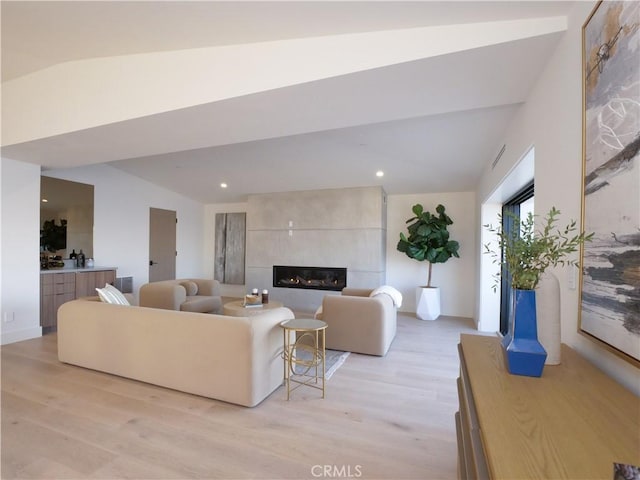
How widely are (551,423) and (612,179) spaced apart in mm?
837

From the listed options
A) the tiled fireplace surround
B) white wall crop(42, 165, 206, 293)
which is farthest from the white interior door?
the tiled fireplace surround

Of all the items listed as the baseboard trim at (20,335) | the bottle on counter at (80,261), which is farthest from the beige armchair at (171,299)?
the bottle on counter at (80,261)

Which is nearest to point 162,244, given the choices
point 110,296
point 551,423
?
point 110,296

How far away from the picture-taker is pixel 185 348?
105 inches

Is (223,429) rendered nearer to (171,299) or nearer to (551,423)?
(551,423)

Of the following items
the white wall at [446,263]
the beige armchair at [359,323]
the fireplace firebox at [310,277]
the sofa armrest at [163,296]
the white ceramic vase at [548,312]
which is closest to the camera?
the white ceramic vase at [548,312]

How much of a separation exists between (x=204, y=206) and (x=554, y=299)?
27.6 ft

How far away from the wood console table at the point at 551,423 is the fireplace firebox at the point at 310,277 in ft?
17.1

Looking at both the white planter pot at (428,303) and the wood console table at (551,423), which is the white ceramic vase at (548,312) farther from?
the white planter pot at (428,303)

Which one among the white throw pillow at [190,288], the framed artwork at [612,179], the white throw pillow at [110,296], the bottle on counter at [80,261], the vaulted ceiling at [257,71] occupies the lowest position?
the white throw pillow at [190,288]

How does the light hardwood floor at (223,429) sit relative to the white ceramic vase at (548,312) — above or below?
below

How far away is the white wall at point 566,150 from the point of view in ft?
3.92

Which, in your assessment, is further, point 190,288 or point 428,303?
point 428,303

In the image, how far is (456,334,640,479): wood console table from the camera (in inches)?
25.1
